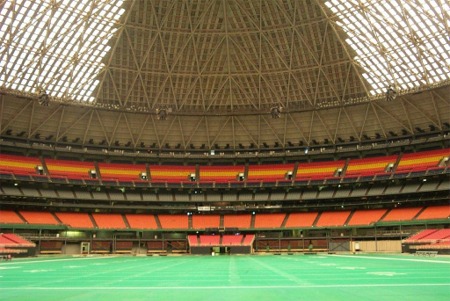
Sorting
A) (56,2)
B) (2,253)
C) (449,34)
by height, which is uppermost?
(56,2)

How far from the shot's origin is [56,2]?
49625 millimetres

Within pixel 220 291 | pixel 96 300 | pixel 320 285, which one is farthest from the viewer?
pixel 320 285

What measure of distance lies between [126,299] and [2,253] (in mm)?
41685

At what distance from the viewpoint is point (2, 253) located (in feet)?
161

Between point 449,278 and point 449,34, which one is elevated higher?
point 449,34

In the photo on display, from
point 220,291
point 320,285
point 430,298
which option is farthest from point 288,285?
point 430,298

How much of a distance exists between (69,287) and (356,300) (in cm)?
1276

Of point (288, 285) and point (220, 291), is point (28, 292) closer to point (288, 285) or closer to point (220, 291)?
point (220, 291)

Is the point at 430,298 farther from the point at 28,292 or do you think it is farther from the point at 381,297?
the point at 28,292

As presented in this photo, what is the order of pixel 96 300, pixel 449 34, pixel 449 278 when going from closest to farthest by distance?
1. pixel 96 300
2. pixel 449 278
3. pixel 449 34

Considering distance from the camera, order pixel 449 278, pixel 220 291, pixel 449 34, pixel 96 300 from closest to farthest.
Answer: pixel 96 300
pixel 220 291
pixel 449 278
pixel 449 34

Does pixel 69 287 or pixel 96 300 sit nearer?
pixel 96 300

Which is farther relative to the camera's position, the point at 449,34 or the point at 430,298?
the point at 449,34

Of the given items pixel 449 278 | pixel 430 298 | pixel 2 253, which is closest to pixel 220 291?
pixel 430 298
